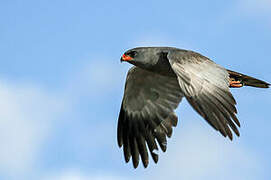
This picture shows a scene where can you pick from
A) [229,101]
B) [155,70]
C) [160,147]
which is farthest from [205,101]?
[160,147]

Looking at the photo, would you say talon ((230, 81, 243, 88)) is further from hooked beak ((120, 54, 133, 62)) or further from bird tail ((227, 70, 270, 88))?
hooked beak ((120, 54, 133, 62))

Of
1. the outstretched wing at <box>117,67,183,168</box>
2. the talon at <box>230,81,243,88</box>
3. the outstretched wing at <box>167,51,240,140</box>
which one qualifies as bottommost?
the outstretched wing at <box>167,51,240,140</box>

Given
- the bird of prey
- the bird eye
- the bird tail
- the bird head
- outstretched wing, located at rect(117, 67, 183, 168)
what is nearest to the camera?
the bird of prey

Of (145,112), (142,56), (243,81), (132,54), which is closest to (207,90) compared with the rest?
(142,56)

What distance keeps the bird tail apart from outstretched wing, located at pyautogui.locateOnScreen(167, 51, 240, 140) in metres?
1.21

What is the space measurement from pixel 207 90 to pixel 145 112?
117 inches

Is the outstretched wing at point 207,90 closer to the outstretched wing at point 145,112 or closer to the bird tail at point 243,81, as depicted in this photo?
the bird tail at point 243,81

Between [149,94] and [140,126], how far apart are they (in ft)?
2.19

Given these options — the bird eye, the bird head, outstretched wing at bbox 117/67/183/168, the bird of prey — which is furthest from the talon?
the bird eye

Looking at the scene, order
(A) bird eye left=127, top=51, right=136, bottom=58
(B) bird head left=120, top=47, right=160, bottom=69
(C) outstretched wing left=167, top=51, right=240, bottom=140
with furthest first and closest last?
1. (A) bird eye left=127, top=51, right=136, bottom=58
2. (B) bird head left=120, top=47, right=160, bottom=69
3. (C) outstretched wing left=167, top=51, right=240, bottom=140

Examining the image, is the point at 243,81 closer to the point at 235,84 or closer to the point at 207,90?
the point at 235,84

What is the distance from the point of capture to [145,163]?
10.6 m

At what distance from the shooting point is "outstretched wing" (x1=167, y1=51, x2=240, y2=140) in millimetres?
8031

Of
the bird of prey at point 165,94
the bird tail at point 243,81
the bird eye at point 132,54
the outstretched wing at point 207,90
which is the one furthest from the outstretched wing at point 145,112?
the outstretched wing at point 207,90
